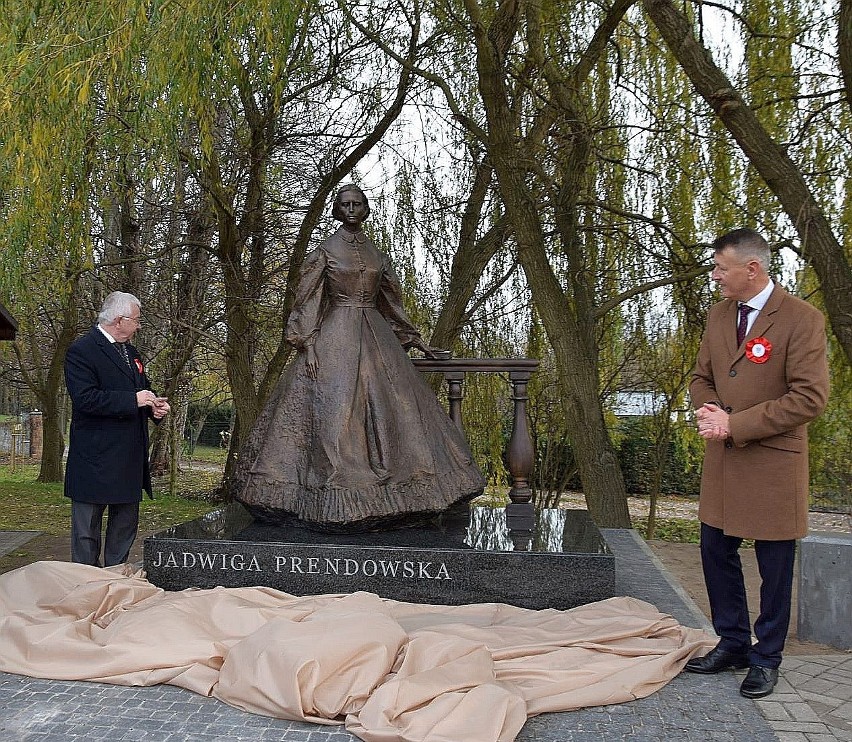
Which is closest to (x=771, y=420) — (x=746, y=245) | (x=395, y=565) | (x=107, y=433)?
(x=746, y=245)

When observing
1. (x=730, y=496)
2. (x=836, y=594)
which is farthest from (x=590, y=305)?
(x=730, y=496)

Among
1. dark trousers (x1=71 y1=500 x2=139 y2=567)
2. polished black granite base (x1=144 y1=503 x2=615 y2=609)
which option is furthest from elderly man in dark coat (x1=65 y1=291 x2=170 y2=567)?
polished black granite base (x1=144 y1=503 x2=615 y2=609)

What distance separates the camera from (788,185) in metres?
5.09

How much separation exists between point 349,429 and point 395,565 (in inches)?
31.0

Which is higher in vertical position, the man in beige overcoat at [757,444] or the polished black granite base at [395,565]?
the man in beige overcoat at [757,444]

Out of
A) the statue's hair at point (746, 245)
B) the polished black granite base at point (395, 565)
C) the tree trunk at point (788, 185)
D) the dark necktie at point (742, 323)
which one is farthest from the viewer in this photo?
the tree trunk at point (788, 185)

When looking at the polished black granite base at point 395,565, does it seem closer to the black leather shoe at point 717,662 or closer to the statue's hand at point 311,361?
the black leather shoe at point 717,662

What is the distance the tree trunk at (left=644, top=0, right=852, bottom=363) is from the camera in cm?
503

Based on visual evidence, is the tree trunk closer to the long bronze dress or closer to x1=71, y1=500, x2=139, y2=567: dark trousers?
the long bronze dress

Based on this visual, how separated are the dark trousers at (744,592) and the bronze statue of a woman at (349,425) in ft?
4.91

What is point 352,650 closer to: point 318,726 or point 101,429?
point 318,726

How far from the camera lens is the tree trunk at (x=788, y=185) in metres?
5.03

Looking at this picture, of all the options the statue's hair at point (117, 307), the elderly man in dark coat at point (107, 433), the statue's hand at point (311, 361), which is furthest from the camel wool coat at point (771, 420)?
the statue's hair at point (117, 307)

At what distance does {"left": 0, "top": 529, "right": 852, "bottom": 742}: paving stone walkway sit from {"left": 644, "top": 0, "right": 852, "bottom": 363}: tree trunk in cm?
251
